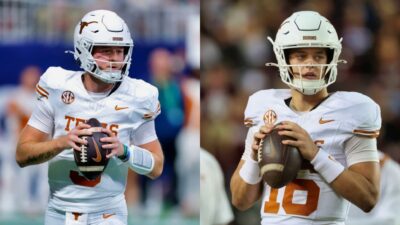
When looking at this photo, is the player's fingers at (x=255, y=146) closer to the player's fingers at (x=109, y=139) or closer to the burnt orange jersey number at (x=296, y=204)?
the burnt orange jersey number at (x=296, y=204)

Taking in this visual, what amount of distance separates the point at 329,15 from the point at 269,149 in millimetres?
1494

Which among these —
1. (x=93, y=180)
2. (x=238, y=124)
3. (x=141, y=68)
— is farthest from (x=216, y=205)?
(x=141, y=68)

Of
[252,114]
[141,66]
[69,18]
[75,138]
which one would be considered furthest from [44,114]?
[69,18]

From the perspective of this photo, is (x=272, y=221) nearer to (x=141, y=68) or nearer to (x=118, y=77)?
(x=118, y=77)

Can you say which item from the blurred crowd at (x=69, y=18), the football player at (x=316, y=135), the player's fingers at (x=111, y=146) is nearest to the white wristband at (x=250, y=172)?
the football player at (x=316, y=135)

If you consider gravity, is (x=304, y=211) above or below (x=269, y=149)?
below

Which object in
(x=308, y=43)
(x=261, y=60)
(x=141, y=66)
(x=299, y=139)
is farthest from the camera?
(x=141, y=66)

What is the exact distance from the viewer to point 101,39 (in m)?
2.03

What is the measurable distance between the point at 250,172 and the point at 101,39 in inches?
19.9

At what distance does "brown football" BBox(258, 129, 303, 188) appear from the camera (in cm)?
179

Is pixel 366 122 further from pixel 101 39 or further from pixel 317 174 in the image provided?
pixel 101 39

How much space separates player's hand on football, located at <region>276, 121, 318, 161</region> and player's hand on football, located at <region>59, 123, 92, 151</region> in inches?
17.7

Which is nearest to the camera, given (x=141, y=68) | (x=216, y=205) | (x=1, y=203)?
(x=216, y=205)

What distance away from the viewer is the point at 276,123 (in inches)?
73.9
